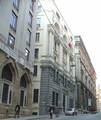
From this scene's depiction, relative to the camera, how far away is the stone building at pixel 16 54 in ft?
108

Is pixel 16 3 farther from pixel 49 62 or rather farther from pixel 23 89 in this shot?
pixel 49 62

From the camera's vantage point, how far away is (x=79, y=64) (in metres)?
90.6

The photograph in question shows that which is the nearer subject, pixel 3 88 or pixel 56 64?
pixel 3 88

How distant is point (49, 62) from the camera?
171 feet

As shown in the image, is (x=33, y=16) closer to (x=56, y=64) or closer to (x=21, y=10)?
(x=21, y=10)

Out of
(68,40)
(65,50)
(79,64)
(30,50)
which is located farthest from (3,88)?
(79,64)

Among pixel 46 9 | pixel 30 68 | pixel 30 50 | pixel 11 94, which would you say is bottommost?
pixel 11 94

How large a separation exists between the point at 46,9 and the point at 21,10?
721 inches

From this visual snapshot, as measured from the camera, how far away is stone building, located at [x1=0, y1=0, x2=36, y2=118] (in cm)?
3306

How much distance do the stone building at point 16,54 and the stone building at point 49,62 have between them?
844 centimetres

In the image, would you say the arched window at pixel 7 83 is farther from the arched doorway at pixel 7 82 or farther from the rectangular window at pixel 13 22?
the rectangular window at pixel 13 22

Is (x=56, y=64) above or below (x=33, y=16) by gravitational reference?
below

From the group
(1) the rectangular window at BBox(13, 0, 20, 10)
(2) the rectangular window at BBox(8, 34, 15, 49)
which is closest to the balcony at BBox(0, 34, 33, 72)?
(2) the rectangular window at BBox(8, 34, 15, 49)

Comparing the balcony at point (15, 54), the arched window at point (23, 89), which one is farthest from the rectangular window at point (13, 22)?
the arched window at point (23, 89)
